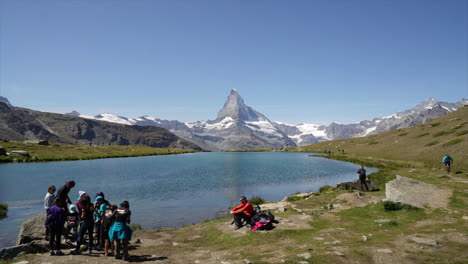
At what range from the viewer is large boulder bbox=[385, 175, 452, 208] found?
23.0 m

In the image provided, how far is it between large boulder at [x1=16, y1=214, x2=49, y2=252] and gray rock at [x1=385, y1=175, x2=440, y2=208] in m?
28.7

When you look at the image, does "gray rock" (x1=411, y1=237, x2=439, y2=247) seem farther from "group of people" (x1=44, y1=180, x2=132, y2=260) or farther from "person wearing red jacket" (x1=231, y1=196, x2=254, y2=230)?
"group of people" (x1=44, y1=180, x2=132, y2=260)

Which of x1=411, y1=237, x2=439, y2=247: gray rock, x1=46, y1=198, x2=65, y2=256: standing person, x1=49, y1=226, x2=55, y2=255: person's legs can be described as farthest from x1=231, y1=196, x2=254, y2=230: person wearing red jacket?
x1=49, y1=226, x2=55, y2=255: person's legs

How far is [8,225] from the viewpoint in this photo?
26.0m

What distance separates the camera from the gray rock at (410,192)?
2319 cm

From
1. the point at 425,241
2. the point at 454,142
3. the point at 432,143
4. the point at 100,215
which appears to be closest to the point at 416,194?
the point at 425,241

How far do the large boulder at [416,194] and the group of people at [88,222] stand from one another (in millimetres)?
23472

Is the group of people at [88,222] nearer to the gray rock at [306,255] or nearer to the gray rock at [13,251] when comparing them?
the gray rock at [13,251]

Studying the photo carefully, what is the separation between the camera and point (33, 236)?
1667cm

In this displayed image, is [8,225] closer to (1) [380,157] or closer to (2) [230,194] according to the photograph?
(2) [230,194]

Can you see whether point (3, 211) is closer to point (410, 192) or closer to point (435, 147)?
point (410, 192)

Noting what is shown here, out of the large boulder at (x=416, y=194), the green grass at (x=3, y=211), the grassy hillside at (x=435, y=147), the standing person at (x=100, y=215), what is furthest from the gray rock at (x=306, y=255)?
the grassy hillside at (x=435, y=147)

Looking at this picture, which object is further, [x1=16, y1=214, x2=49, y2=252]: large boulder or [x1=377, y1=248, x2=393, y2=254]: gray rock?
A: [x1=16, y1=214, x2=49, y2=252]: large boulder

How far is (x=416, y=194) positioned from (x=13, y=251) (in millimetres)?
31860
